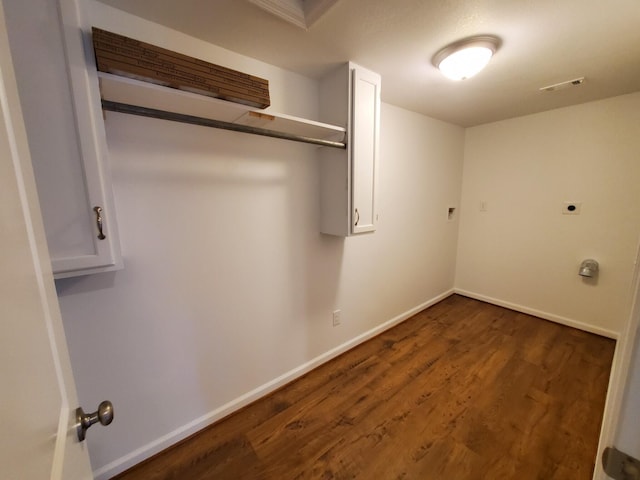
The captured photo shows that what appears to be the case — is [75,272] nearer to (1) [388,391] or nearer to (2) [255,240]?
(2) [255,240]

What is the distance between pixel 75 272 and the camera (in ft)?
3.02

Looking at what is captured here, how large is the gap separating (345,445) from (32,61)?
212 cm

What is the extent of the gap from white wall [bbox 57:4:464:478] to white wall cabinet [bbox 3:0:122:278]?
30 cm

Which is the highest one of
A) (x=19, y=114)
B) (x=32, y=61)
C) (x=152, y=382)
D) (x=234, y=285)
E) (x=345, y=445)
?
(x=32, y=61)

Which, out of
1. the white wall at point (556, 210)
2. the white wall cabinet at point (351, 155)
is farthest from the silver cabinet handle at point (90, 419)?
the white wall at point (556, 210)

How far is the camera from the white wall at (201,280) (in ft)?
3.96

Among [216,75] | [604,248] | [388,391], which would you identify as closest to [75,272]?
[216,75]

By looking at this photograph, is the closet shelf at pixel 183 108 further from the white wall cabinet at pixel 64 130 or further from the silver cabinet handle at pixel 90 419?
the silver cabinet handle at pixel 90 419

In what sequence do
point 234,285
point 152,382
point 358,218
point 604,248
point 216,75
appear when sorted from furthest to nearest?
1. point 604,248
2. point 358,218
3. point 234,285
4. point 152,382
5. point 216,75

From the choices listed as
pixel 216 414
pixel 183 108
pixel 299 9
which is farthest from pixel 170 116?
pixel 216 414

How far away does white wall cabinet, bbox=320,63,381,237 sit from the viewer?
164 centimetres

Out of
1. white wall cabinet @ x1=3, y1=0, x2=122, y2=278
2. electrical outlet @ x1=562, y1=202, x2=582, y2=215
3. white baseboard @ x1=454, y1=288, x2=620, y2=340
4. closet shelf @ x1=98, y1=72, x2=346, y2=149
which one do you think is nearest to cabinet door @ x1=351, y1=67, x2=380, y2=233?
closet shelf @ x1=98, y1=72, x2=346, y2=149

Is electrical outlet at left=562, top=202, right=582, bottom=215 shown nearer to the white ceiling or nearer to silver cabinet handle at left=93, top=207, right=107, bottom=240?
the white ceiling

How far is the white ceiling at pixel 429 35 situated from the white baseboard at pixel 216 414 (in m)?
2.13
